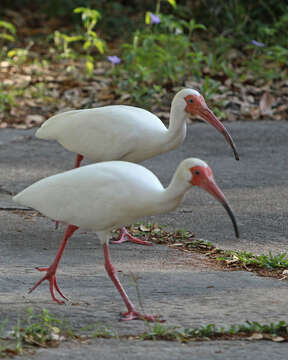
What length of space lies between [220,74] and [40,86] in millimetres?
2041

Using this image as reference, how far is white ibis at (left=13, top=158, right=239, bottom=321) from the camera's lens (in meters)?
3.60

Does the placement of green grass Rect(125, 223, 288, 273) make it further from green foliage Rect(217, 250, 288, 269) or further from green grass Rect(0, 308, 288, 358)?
green grass Rect(0, 308, 288, 358)

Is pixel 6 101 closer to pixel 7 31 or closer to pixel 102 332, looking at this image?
pixel 7 31

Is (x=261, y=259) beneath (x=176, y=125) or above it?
beneath

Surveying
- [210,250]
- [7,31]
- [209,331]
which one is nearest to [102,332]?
[209,331]

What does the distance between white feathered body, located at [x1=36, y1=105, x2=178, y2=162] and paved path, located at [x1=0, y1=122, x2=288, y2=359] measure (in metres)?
0.53

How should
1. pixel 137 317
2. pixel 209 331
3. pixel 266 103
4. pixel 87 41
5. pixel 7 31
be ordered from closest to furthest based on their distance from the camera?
pixel 209 331 → pixel 137 317 → pixel 266 103 → pixel 87 41 → pixel 7 31

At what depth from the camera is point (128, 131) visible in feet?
16.8

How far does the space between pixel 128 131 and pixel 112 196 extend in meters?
1.48

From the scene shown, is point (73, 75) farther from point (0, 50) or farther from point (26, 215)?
point (26, 215)

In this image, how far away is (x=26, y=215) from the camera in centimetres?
557

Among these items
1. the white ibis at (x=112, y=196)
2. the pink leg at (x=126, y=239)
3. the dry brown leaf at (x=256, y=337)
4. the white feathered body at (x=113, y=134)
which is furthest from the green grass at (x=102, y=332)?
the white feathered body at (x=113, y=134)

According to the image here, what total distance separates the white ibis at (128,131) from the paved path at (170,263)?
0.52m

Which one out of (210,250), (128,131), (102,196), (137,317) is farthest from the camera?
(128,131)
